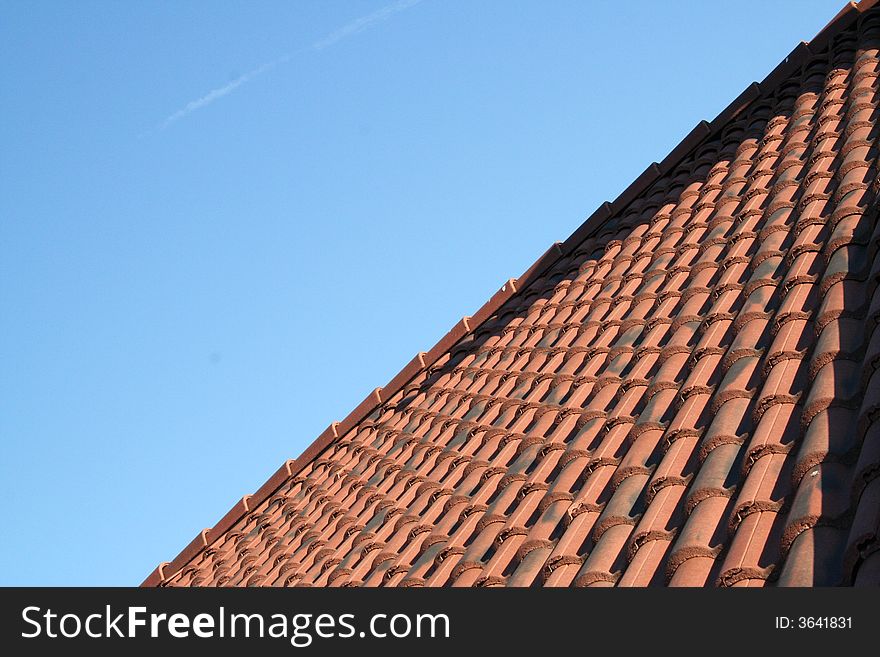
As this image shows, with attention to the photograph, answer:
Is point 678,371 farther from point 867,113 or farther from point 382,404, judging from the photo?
point 382,404

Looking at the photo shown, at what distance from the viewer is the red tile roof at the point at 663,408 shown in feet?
10.6

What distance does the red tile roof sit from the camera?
3219mm

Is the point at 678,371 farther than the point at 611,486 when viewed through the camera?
Yes

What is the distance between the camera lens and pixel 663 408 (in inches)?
169

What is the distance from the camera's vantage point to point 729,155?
263 inches

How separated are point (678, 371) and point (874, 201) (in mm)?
1058

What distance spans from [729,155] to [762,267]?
2204 mm

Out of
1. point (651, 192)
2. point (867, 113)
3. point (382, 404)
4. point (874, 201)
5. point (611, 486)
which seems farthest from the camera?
point (382, 404)

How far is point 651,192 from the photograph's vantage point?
7.29 m
